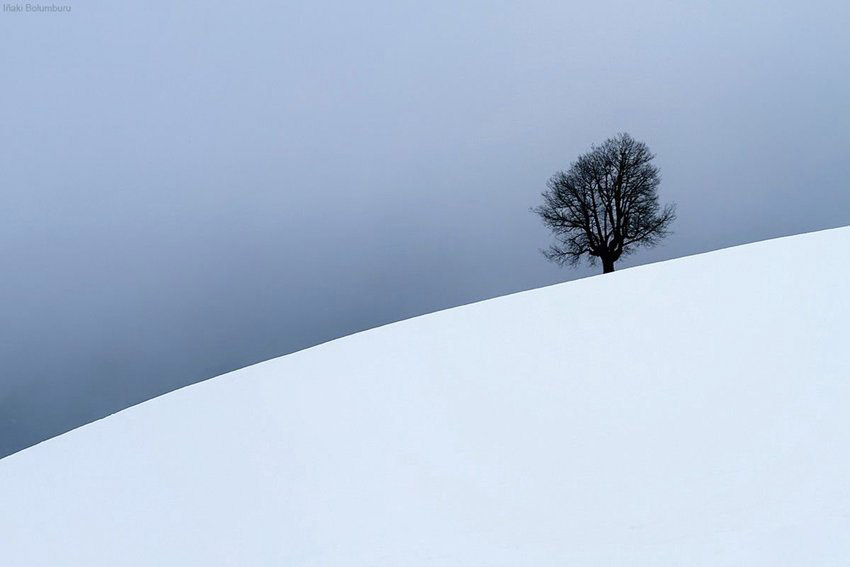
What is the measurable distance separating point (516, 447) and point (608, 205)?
4.57 meters

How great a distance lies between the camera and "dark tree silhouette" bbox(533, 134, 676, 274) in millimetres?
5555

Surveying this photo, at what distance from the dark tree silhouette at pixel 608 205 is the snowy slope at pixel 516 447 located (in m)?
3.26

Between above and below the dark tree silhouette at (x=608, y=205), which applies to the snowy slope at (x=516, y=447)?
below

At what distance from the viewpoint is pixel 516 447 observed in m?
1.47

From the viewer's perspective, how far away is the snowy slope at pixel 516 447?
1.09 meters

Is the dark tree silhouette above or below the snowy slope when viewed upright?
above

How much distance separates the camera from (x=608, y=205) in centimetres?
558

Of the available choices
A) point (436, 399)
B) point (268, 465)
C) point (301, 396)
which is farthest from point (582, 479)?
point (301, 396)

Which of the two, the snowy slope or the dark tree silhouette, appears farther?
the dark tree silhouette

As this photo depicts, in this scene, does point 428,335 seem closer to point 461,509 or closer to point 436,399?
point 436,399

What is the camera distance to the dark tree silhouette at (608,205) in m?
5.55

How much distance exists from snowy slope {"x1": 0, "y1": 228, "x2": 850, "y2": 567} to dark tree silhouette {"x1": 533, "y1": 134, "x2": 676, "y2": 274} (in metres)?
3.26

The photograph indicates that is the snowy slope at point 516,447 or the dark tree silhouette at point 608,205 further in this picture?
the dark tree silhouette at point 608,205

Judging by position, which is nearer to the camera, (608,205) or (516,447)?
(516,447)
